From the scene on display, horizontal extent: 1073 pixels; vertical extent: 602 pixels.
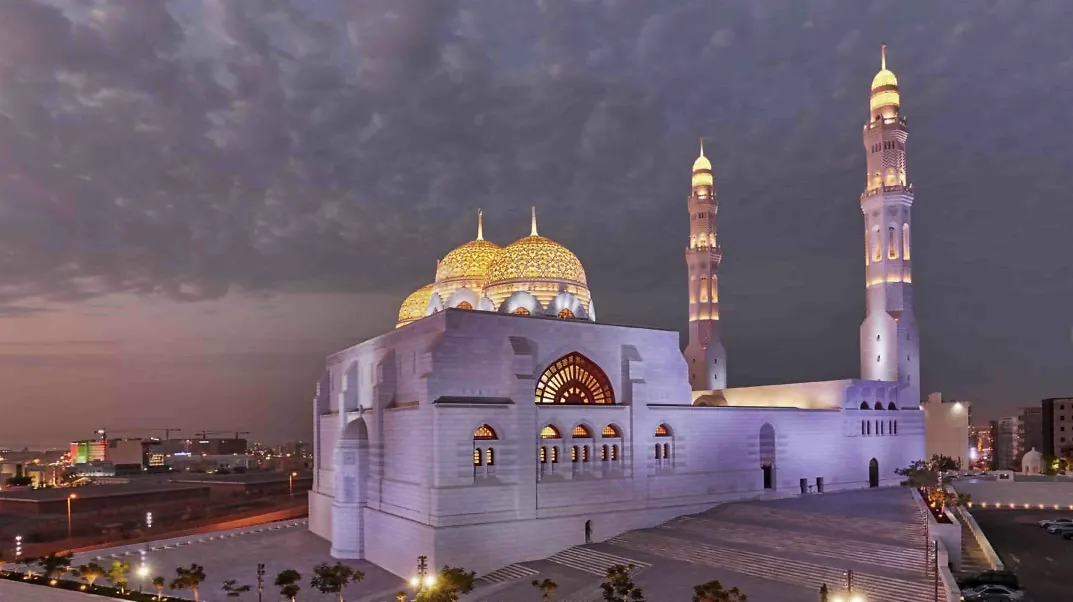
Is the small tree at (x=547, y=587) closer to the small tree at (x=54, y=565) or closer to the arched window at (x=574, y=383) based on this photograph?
the arched window at (x=574, y=383)

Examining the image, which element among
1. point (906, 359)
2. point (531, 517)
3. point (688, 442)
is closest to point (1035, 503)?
point (906, 359)

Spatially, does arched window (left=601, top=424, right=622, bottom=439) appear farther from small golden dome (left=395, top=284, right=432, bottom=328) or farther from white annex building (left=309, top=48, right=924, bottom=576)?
small golden dome (left=395, top=284, right=432, bottom=328)

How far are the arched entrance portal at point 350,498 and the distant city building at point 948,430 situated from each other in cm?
3548

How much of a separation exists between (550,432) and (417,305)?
48.6 feet

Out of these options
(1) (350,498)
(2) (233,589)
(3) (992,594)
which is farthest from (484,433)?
(3) (992,594)

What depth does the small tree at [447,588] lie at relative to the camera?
20703 mm

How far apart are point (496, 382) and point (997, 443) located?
111 m

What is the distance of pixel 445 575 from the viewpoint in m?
23.5

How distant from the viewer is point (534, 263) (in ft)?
125

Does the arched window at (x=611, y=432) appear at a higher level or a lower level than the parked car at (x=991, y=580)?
higher

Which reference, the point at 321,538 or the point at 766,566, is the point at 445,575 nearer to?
the point at 766,566

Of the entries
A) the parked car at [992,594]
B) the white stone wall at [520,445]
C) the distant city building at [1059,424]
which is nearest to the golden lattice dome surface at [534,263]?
the white stone wall at [520,445]

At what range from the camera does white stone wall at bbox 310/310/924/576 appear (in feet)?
97.0

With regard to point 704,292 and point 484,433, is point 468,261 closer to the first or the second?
point 484,433
